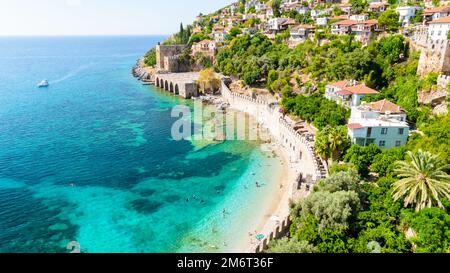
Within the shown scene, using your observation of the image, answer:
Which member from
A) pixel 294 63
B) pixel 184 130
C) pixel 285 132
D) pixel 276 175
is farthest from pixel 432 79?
pixel 184 130

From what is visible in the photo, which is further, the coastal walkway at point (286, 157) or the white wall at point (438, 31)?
the white wall at point (438, 31)

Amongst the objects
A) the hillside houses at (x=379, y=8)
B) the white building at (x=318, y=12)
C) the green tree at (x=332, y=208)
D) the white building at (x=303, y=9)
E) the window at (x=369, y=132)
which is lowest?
the green tree at (x=332, y=208)

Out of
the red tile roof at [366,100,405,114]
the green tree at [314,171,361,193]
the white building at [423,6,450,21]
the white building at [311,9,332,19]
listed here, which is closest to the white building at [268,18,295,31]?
the white building at [311,9,332,19]

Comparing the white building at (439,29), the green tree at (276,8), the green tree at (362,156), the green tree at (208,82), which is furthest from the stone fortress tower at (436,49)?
the green tree at (276,8)

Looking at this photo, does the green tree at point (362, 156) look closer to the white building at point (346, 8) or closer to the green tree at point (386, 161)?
the green tree at point (386, 161)

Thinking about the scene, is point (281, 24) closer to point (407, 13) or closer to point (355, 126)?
point (407, 13)
